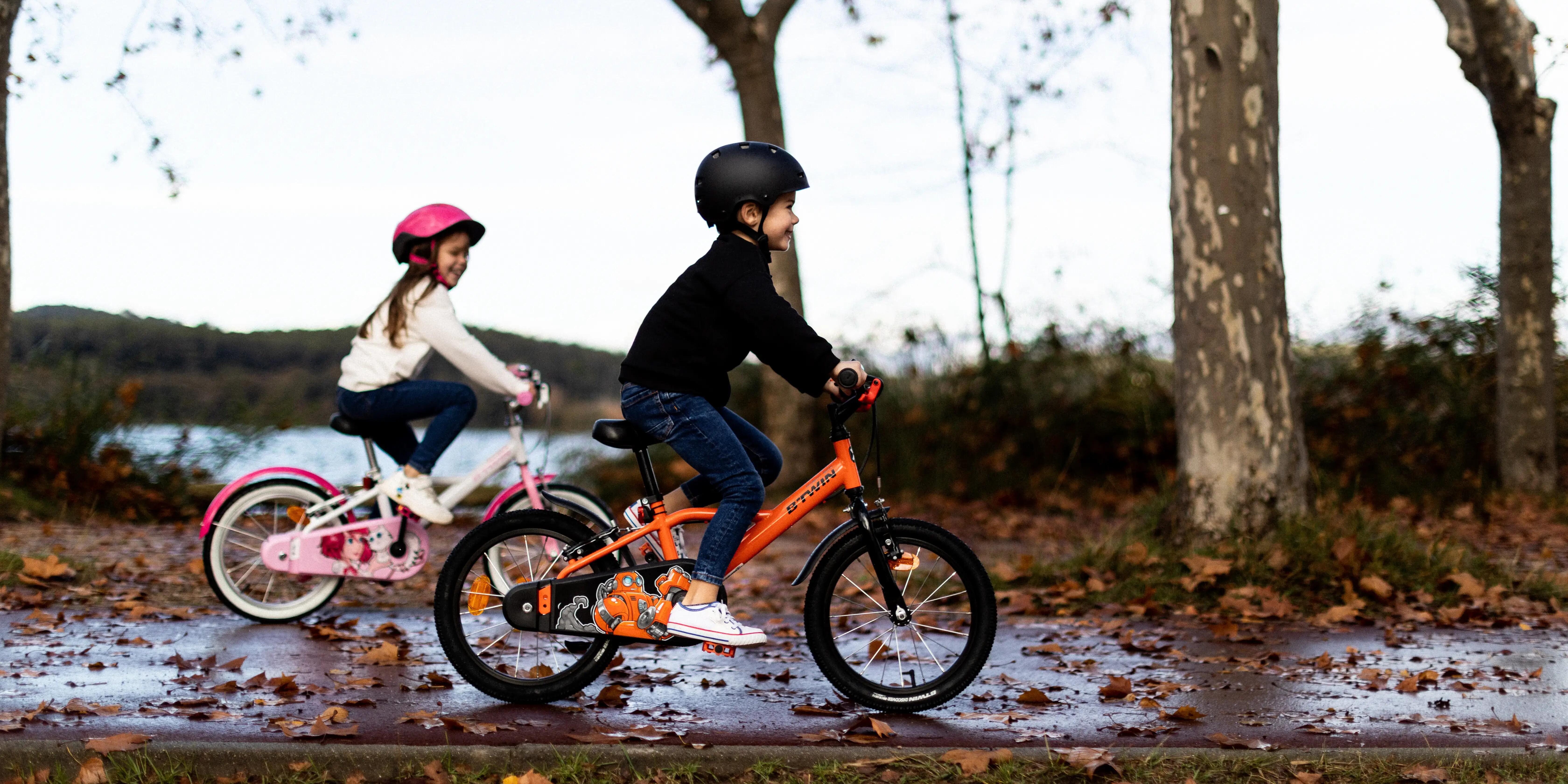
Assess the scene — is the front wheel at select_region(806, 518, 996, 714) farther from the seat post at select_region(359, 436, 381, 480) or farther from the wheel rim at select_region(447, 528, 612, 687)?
the seat post at select_region(359, 436, 381, 480)

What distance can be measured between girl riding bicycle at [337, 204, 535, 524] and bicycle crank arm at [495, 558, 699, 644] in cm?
161

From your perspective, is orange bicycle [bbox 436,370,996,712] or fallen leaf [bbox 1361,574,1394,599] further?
fallen leaf [bbox 1361,574,1394,599]

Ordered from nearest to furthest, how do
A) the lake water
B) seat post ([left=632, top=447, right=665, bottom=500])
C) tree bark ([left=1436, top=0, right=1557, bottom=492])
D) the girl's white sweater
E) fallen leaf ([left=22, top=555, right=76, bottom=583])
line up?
1. seat post ([left=632, top=447, right=665, bottom=500])
2. the girl's white sweater
3. fallen leaf ([left=22, top=555, right=76, bottom=583])
4. the lake water
5. tree bark ([left=1436, top=0, right=1557, bottom=492])

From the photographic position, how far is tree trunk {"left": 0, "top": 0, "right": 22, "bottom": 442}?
9.55 m

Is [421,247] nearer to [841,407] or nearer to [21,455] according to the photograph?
[841,407]

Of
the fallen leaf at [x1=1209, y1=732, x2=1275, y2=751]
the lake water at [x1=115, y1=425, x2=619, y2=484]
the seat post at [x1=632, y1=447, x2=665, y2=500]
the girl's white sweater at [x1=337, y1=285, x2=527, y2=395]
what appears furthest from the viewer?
the lake water at [x1=115, y1=425, x2=619, y2=484]

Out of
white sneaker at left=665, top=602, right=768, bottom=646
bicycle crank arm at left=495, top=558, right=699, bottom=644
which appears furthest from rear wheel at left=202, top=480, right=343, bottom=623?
white sneaker at left=665, top=602, right=768, bottom=646

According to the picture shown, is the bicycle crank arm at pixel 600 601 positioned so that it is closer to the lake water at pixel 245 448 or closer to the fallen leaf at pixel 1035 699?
the fallen leaf at pixel 1035 699

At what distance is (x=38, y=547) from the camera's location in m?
8.35

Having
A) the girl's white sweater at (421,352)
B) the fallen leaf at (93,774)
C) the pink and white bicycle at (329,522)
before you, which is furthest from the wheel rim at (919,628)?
the fallen leaf at (93,774)

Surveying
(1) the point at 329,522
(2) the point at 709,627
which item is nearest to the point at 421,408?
(1) the point at 329,522

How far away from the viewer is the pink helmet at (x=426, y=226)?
20.3ft

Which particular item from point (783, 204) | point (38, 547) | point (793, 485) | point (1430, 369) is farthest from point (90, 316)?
point (1430, 369)

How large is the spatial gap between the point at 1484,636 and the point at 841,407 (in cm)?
382
